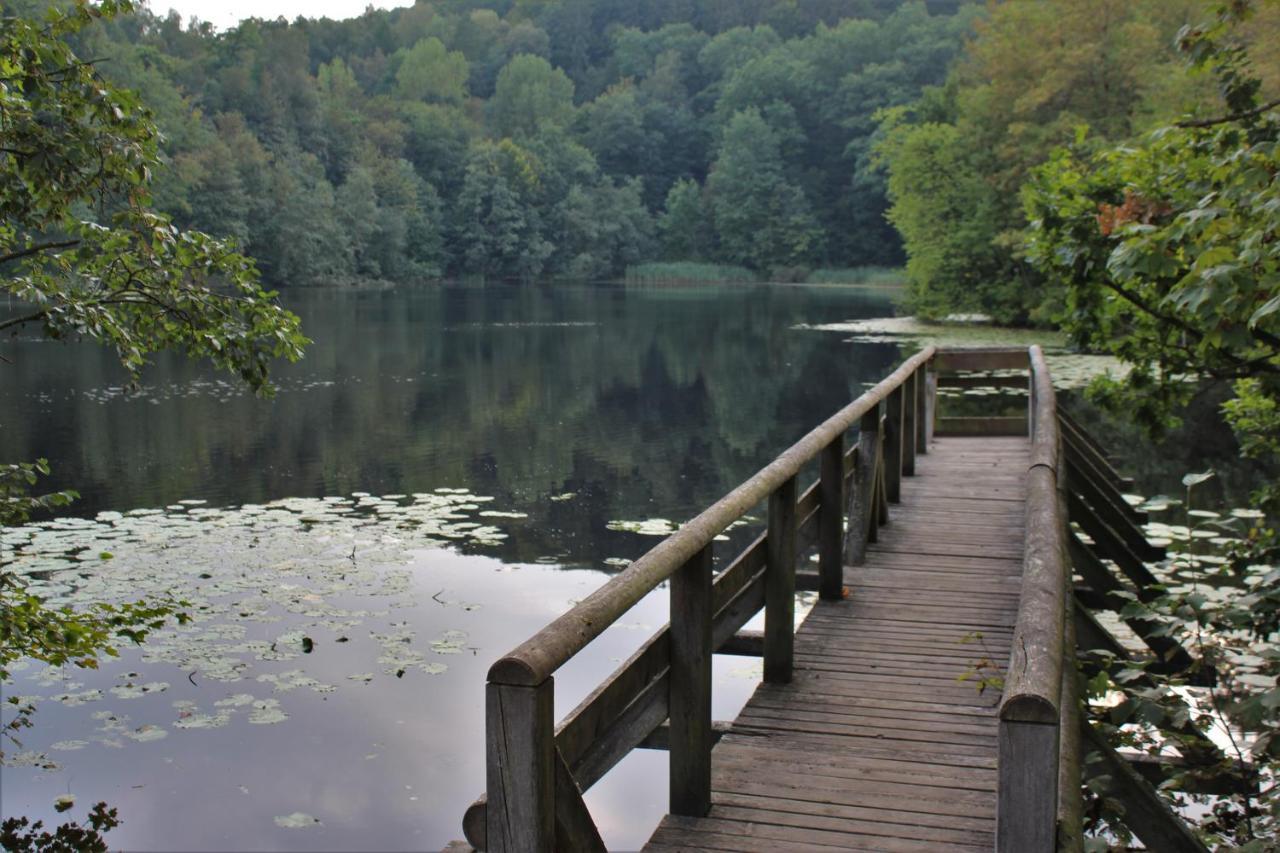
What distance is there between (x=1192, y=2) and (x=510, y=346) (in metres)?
21.2

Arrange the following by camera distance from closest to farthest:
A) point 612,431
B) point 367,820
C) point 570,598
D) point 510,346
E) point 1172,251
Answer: point 1172,251 < point 367,820 < point 570,598 < point 612,431 < point 510,346

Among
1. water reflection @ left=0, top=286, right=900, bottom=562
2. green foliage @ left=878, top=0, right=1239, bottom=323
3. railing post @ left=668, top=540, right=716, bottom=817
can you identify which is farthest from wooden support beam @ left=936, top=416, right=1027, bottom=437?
green foliage @ left=878, top=0, right=1239, bottom=323

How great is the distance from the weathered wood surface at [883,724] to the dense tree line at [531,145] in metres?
59.3

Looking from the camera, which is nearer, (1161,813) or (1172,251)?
(1161,813)

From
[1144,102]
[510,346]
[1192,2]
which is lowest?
[510,346]

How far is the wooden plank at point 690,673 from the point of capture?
3750 mm

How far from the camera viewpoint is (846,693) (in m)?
5.11

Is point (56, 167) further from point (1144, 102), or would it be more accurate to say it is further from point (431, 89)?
point (431, 89)

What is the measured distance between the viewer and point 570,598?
407 inches

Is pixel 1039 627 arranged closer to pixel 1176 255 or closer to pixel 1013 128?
pixel 1176 255

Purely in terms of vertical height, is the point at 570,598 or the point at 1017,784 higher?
the point at 1017,784

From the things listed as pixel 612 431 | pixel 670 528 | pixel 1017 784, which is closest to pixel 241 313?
pixel 1017 784

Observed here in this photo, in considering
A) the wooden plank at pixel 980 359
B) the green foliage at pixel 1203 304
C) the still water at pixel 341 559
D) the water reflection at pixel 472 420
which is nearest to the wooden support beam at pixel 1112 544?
the green foliage at pixel 1203 304

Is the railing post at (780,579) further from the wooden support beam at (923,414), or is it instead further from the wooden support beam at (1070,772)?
the wooden support beam at (923,414)
